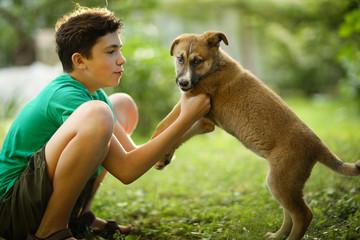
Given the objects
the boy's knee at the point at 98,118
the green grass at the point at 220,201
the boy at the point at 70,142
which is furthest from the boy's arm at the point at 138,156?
the green grass at the point at 220,201

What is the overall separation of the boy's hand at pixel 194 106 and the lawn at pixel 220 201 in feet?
2.73

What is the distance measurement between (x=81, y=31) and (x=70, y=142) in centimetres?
77

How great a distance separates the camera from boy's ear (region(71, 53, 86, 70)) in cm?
240

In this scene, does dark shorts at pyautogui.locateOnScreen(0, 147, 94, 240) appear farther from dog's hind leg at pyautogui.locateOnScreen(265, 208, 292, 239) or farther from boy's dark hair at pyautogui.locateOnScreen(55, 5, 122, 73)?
dog's hind leg at pyautogui.locateOnScreen(265, 208, 292, 239)

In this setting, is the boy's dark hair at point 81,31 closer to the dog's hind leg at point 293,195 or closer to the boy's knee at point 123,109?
the boy's knee at point 123,109

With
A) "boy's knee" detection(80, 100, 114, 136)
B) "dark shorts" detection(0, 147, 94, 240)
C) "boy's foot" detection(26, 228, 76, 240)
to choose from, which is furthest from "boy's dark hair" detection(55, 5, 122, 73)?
"boy's foot" detection(26, 228, 76, 240)

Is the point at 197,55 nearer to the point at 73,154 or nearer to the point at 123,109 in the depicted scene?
the point at 123,109

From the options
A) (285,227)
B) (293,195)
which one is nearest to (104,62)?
(293,195)

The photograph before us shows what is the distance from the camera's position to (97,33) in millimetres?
2408

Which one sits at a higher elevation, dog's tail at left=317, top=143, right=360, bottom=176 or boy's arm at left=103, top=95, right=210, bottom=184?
dog's tail at left=317, top=143, right=360, bottom=176

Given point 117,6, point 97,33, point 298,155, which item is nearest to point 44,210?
point 97,33

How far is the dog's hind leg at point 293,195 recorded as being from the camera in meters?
2.40

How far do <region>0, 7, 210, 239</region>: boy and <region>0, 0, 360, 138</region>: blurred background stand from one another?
1407 mm

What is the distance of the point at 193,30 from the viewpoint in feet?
55.3
